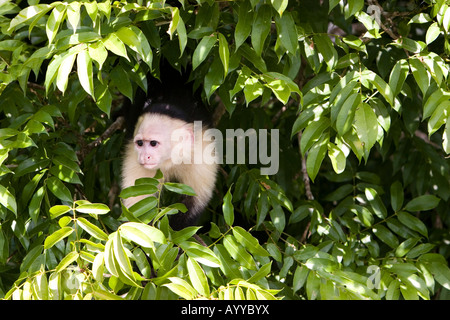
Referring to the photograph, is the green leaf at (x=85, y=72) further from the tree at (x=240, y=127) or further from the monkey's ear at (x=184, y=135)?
the monkey's ear at (x=184, y=135)

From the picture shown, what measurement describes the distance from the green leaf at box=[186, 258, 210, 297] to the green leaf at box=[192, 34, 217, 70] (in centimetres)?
56

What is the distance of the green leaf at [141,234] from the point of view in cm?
134

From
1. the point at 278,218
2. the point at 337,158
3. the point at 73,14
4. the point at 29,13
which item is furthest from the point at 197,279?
the point at 29,13

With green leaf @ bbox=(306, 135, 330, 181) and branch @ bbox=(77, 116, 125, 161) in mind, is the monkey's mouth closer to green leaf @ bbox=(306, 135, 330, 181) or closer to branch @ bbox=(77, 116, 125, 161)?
branch @ bbox=(77, 116, 125, 161)

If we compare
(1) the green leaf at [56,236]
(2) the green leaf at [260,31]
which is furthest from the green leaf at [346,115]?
(1) the green leaf at [56,236]

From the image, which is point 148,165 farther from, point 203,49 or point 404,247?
point 404,247

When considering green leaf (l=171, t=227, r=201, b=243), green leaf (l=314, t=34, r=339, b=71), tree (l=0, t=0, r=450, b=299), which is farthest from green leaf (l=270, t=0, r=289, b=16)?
green leaf (l=171, t=227, r=201, b=243)

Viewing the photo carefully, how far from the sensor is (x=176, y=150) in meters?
2.41

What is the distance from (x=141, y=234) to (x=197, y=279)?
7.5 inches

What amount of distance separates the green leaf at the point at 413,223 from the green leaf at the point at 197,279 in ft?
2.98

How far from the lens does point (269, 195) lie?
6.71 feet

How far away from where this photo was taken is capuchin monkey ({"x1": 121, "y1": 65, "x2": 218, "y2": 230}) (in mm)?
2328
